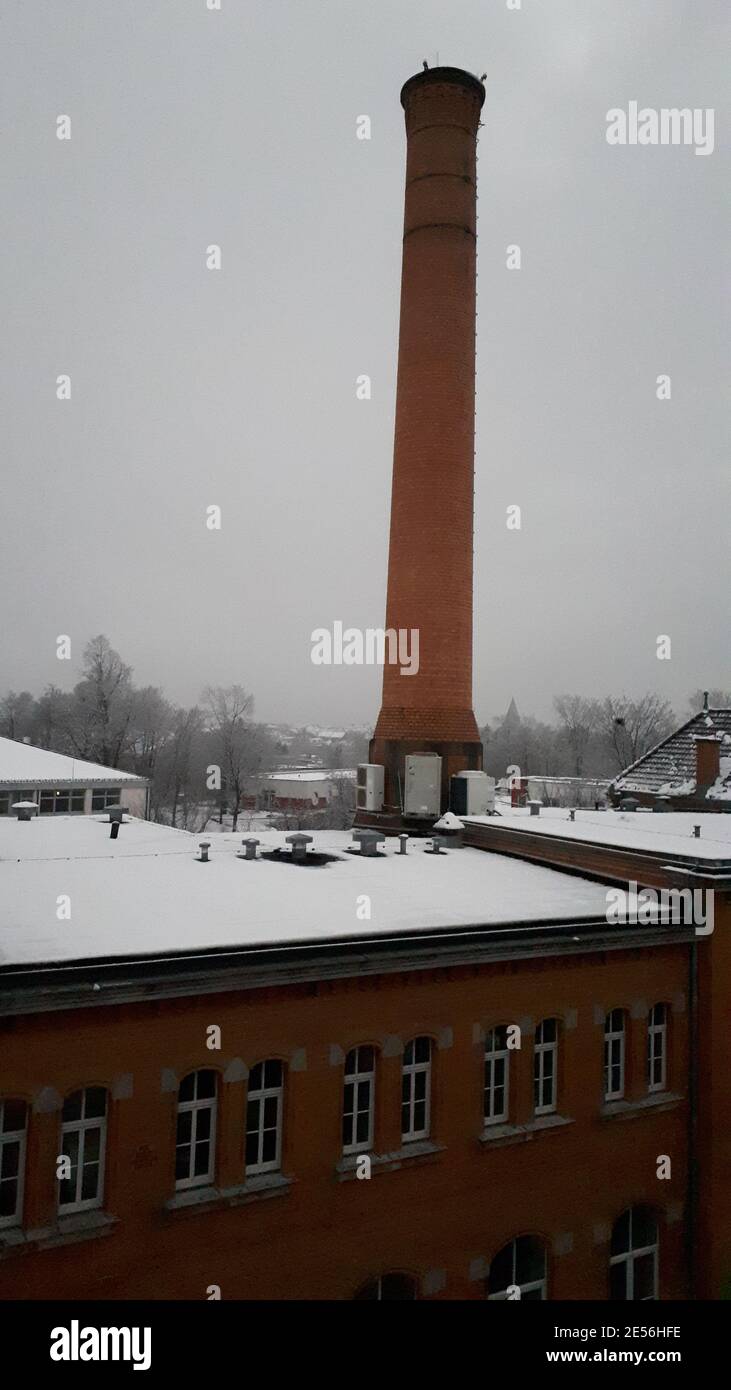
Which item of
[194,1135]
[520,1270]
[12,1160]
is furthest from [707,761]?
[12,1160]

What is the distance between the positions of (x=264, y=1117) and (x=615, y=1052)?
611 centimetres

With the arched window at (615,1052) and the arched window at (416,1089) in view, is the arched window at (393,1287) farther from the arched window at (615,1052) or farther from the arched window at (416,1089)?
the arched window at (615,1052)

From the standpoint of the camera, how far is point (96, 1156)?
10.2 meters

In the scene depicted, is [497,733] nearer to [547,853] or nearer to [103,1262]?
[547,853]

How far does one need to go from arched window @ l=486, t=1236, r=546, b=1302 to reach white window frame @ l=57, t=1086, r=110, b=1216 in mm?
6032

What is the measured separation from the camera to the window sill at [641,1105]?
13.7m

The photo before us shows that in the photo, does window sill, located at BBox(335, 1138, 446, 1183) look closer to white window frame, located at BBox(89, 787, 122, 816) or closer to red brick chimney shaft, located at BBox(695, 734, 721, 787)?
red brick chimney shaft, located at BBox(695, 734, 721, 787)

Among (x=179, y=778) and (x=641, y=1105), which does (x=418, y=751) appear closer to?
(x=641, y=1105)

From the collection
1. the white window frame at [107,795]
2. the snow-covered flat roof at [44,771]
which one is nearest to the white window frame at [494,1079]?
the snow-covered flat roof at [44,771]

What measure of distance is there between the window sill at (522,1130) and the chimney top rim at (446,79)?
26953mm

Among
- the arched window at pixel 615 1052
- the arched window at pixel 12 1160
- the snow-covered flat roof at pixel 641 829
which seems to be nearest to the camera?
the arched window at pixel 12 1160
